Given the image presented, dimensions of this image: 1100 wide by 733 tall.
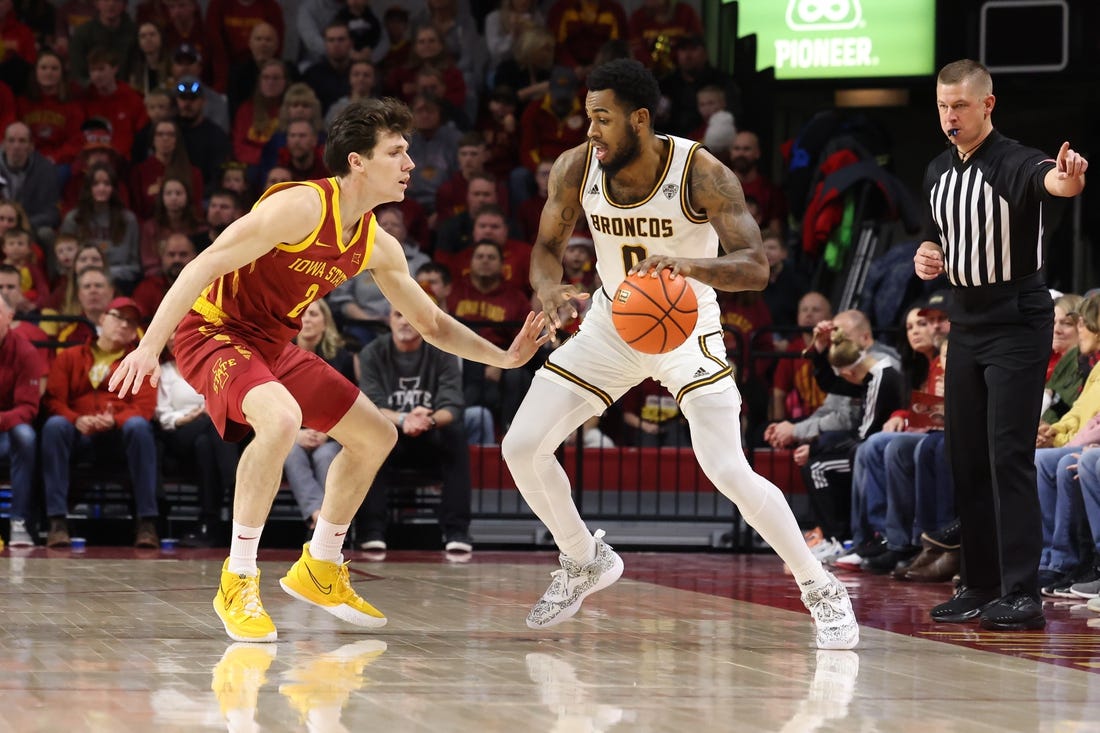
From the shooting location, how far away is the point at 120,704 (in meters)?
4.10

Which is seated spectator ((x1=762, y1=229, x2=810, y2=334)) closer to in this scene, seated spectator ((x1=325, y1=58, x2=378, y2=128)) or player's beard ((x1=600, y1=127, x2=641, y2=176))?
seated spectator ((x1=325, y1=58, x2=378, y2=128))

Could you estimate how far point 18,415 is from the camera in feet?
31.0

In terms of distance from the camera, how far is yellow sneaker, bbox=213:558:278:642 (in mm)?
5227

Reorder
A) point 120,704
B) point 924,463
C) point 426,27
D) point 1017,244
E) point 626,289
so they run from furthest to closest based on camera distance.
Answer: point 426,27 → point 924,463 → point 1017,244 → point 626,289 → point 120,704

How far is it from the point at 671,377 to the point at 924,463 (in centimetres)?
330

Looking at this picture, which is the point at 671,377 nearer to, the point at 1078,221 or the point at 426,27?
the point at 1078,221

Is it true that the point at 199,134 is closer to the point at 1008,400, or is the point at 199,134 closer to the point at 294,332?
the point at 294,332

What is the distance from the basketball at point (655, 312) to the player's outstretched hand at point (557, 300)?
0.54ft

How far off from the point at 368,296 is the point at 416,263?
540 mm

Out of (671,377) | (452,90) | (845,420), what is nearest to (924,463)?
(845,420)

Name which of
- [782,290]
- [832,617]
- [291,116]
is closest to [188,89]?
[291,116]

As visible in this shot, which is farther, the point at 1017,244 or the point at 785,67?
the point at 785,67

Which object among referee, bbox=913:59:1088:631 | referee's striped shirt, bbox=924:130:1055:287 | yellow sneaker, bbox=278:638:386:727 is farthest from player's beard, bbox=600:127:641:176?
yellow sneaker, bbox=278:638:386:727

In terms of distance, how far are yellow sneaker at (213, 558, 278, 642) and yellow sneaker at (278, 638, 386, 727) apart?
0.28 metres
